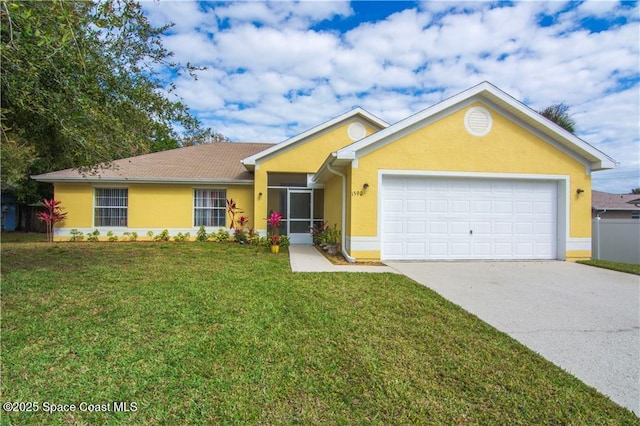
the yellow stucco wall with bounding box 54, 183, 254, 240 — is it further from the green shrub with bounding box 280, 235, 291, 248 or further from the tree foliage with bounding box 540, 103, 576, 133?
the tree foliage with bounding box 540, 103, 576, 133

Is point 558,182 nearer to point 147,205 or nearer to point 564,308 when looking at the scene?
point 564,308

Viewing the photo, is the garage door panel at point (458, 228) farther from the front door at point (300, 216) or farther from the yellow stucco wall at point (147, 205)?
the yellow stucco wall at point (147, 205)

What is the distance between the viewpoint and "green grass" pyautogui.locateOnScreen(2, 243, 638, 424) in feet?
8.20

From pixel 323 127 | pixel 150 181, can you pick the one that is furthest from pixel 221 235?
pixel 323 127

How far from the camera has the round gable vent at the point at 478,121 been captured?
9297mm

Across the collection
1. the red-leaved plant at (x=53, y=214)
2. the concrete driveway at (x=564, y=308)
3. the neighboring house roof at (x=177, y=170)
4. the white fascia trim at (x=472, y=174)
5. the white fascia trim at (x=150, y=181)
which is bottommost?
the concrete driveway at (x=564, y=308)

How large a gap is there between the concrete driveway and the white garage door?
658mm

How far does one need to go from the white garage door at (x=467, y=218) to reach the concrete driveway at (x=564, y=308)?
25.9 inches

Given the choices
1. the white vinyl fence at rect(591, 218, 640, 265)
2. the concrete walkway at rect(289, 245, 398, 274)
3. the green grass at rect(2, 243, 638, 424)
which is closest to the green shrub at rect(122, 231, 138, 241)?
the green grass at rect(2, 243, 638, 424)

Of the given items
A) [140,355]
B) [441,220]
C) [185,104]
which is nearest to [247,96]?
[185,104]

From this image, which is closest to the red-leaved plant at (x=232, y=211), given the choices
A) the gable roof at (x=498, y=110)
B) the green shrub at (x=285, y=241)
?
the green shrub at (x=285, y=241)

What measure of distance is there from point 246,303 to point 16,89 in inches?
196

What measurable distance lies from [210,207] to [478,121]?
11001 millimetres

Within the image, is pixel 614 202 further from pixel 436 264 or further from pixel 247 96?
pixel 247 96
